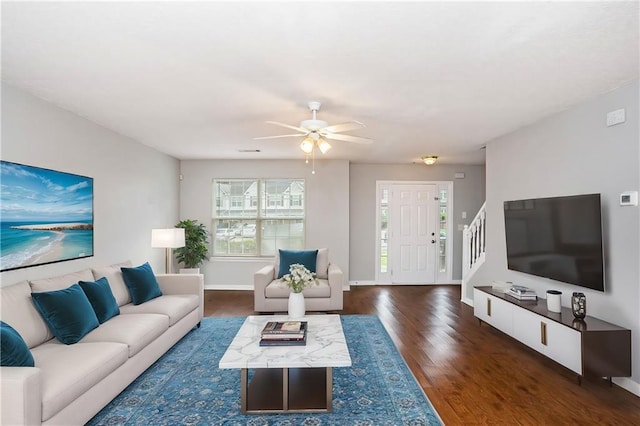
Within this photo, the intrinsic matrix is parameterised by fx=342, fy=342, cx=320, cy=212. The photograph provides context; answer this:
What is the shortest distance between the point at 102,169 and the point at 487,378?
180 inches

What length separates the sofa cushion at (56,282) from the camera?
2707 mm

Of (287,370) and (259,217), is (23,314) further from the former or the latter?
(259,217)

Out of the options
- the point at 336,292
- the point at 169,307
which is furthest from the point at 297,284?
the point at 336,292

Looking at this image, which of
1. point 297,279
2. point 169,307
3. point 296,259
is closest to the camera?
point 297,279

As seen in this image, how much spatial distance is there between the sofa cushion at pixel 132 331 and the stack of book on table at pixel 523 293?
369 cm

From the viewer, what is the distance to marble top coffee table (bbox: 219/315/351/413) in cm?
239

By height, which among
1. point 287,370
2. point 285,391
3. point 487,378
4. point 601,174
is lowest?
point 487,378

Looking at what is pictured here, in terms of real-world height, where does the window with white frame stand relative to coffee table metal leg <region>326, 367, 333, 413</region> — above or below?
above

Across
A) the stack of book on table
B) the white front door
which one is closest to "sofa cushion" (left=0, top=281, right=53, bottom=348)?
the stack of book on table

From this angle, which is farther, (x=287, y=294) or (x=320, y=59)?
(x=287, y=294)

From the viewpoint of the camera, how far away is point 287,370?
8.05 feet

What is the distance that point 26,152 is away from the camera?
2943mm

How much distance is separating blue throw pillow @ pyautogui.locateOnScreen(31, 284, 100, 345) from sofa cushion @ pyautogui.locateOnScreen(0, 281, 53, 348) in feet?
0.14

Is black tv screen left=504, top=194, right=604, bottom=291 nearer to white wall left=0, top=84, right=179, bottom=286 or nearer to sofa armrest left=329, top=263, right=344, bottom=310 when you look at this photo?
sofa armrest left=329, top=263, right=344, bottom=310
